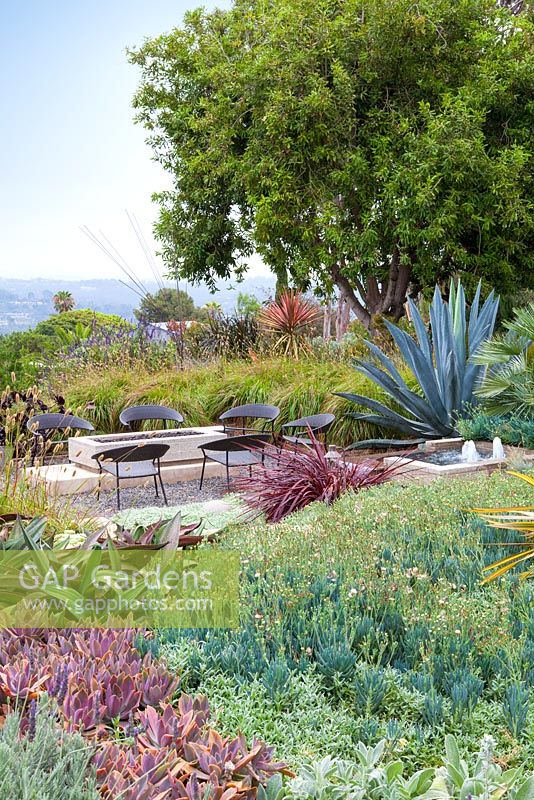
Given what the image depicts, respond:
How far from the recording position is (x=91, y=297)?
81625 millimetres

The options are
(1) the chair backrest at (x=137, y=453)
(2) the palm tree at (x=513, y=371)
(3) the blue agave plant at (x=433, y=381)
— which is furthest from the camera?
(3) the blue agave plant at (x=433, y=381)

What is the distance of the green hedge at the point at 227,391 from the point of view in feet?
35.4

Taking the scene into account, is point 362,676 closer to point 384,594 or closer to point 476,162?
point 384,594

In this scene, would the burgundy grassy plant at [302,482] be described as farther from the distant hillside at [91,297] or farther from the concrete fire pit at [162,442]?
the distant hillside at [91,297]

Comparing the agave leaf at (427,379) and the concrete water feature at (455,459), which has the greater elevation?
the agave leaf at (427,379)

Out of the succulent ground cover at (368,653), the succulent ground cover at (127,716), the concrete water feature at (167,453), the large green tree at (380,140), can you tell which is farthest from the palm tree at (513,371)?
the succulent ground cover at (127,716)

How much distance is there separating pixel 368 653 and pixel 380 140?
14521 mm

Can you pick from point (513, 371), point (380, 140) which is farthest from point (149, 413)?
point (380, 140)

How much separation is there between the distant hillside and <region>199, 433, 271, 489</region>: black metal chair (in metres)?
5.12

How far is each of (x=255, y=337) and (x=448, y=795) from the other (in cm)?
1476

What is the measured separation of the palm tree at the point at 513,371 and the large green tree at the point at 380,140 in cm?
615

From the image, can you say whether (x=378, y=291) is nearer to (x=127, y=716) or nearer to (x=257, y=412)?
(x=257, y=412)

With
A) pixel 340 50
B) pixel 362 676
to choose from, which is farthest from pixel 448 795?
pixel 340 50

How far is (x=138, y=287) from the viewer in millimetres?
13539
